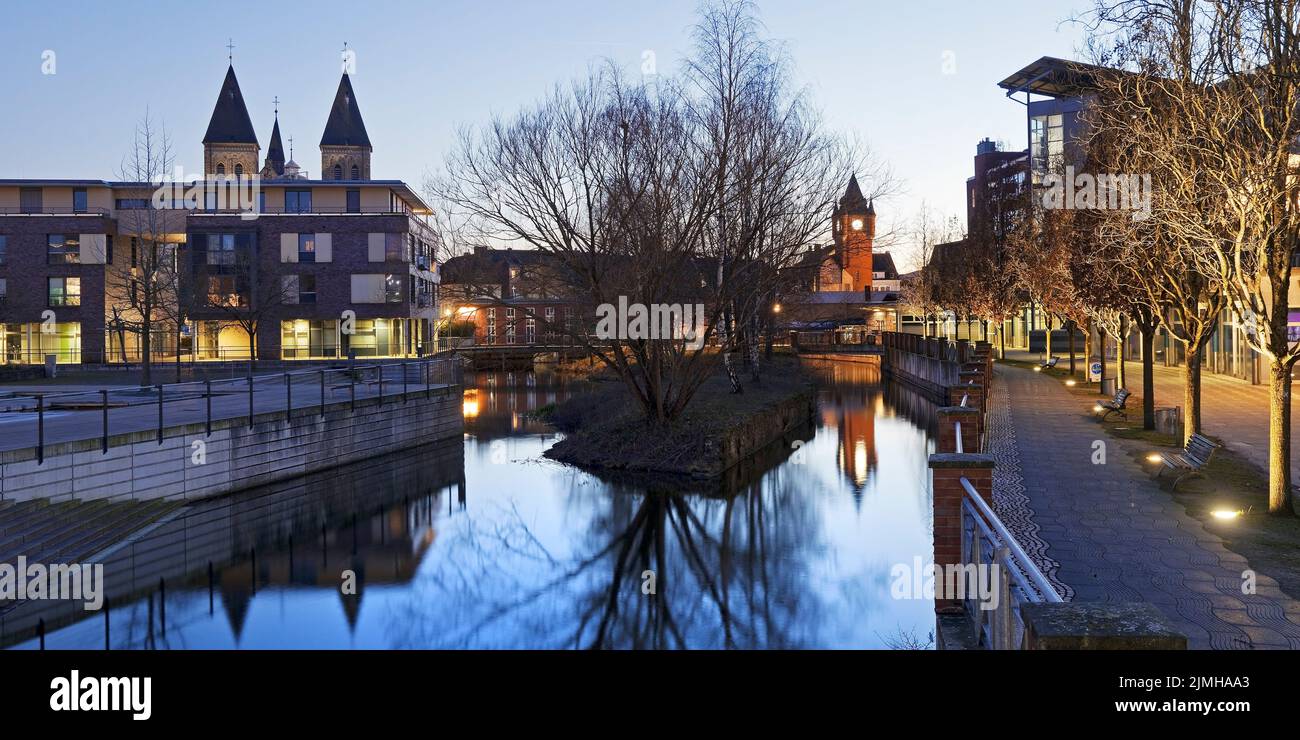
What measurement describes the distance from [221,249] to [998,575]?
5271 cm

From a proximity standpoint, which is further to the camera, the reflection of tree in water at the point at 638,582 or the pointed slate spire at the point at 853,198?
the pointed slate spire at the point at 853,198

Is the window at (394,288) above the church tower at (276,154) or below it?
below

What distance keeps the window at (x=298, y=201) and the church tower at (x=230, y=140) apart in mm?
28749

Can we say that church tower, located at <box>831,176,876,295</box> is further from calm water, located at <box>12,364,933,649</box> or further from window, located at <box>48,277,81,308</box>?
window, located at <box>48,277,81,308</box>

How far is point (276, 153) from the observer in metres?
99.9

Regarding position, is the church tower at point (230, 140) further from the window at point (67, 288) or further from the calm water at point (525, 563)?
the calm water at point (525, 563)

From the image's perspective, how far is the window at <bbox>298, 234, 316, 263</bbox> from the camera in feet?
177

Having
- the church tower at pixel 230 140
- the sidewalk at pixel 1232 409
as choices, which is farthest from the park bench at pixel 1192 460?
the church tower at pixel 230 140

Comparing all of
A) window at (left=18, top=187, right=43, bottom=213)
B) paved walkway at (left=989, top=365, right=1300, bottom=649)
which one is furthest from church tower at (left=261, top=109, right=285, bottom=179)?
paved walkway at (left=989, top=365, right=1300, bottom=649)

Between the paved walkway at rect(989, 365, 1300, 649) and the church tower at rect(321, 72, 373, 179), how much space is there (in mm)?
76913

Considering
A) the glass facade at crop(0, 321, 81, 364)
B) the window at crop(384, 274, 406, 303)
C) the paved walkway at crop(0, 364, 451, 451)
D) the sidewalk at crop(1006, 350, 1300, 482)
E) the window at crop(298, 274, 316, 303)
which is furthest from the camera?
the window at crop(298, 274, 316, 303)

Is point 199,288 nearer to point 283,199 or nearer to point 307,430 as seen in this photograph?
point 283,199

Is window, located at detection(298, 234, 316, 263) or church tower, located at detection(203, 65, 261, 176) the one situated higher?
church tower, located at detection(203, 65, 261, 176)

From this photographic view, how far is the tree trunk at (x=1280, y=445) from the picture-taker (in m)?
12.1
